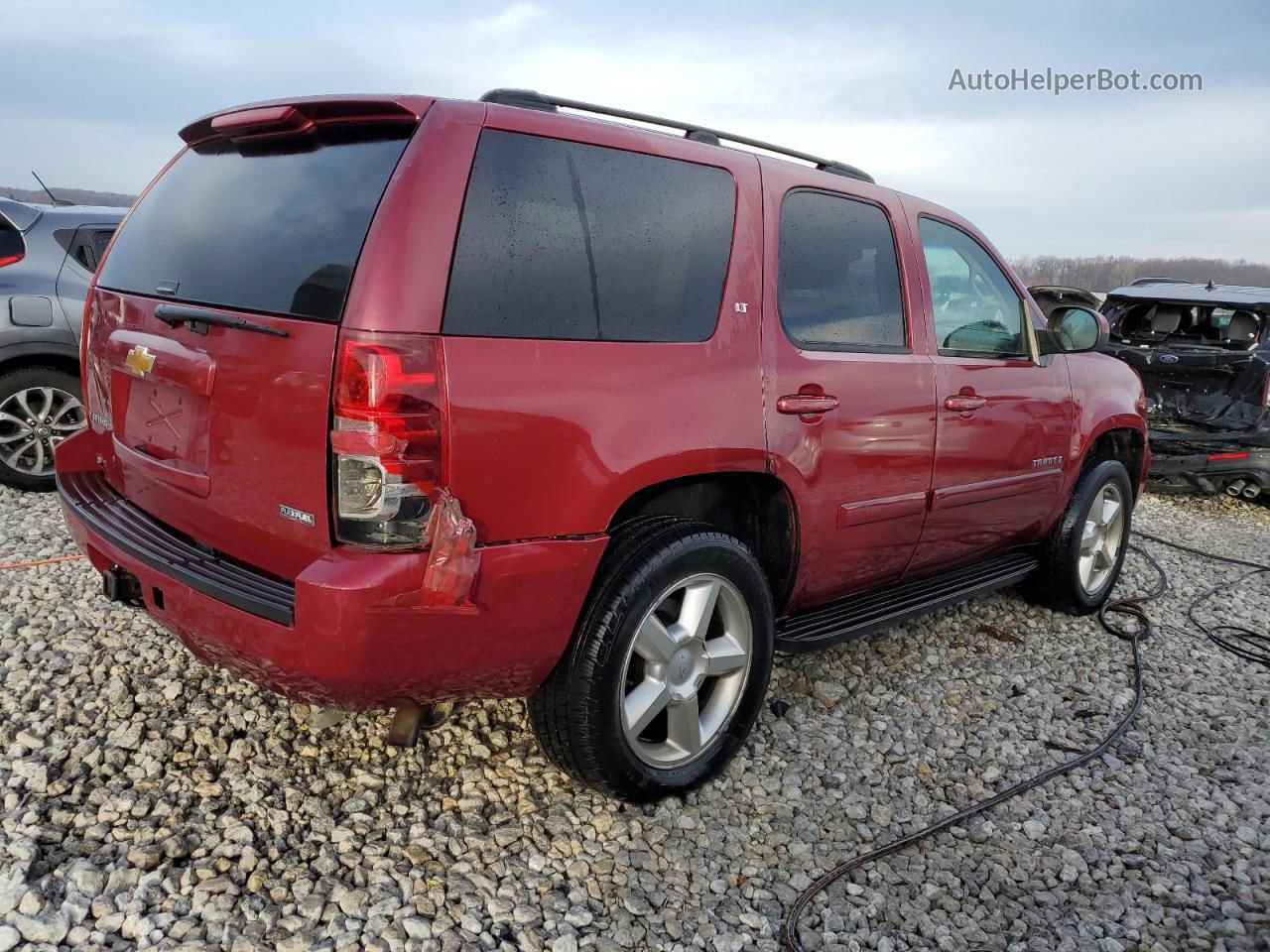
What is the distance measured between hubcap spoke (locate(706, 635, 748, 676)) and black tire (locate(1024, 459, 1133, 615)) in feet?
7.54

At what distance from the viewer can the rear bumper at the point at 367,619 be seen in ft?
6.69

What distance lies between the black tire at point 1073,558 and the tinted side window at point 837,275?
1699mm

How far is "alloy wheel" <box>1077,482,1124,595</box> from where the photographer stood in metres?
4.57

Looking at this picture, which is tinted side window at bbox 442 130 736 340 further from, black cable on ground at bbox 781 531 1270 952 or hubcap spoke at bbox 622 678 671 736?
black cable on ground at bbox 781 531 1270 952

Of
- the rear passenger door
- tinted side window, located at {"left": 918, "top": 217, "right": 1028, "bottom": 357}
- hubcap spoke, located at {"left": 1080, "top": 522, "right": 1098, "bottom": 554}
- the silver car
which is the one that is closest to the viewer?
the rear passenger door

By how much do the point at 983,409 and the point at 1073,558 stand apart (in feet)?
4.31

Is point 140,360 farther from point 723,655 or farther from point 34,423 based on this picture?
point 34,423

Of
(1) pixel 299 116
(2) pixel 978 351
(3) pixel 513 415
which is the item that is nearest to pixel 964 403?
(2) pixel 978 351

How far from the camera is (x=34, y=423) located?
5.51m

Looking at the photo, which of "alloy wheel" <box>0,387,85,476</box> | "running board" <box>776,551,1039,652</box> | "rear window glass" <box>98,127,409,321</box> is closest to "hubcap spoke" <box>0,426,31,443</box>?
"alloy wheel" <box>0,387,85,476</box>

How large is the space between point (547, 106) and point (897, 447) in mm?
1611

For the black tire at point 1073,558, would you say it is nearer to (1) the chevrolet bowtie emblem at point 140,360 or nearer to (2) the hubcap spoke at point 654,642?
(2) the hubcap spoke at point 654,642

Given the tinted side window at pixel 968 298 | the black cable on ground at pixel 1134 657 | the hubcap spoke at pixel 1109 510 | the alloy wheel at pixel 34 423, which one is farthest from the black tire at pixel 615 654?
the alloy wheel at pixel 34 423

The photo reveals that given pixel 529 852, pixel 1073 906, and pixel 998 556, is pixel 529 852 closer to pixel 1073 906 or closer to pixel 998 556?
pixel 1073 906
